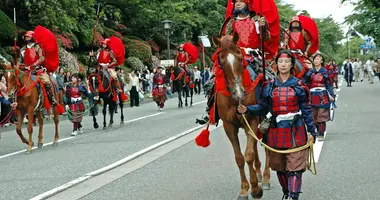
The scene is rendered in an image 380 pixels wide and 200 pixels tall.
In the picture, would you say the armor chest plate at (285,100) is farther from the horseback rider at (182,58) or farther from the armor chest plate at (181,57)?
the armor chest plate at (181,57)

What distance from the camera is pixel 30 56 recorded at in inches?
618

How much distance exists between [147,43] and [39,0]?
55.3ft

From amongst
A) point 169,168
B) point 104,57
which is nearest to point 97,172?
point 169,168

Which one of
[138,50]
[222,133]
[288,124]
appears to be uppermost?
[138,50]

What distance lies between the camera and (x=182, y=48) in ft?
94.8

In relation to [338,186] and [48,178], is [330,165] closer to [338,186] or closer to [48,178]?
[338,186]

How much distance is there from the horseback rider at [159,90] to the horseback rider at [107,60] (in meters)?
7.04

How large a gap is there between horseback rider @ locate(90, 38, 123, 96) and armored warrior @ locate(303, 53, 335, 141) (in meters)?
7.35

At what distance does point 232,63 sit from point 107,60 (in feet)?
41.4

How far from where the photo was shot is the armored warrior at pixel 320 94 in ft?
46.8

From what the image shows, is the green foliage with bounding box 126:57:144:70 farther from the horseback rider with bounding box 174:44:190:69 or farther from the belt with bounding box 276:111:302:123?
the belt with bounding box 276:111:302:123

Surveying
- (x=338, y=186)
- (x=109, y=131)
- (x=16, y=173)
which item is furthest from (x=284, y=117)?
(x=109, y=131)

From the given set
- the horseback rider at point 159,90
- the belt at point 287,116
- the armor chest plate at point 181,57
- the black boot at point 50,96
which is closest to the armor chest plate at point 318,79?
the black boot at point 50,96

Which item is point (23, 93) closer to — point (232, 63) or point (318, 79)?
point (318, 79)
